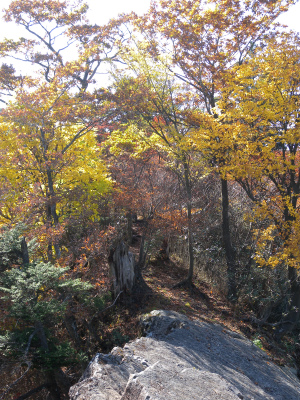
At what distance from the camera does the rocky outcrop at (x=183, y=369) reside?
411 centimetres

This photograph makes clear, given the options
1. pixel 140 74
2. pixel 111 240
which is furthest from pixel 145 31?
pixel 111 240

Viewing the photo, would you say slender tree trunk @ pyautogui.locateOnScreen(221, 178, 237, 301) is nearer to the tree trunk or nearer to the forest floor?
the forest floor

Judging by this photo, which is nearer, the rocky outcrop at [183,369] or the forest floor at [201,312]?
the rocky outcrop at [183,369]

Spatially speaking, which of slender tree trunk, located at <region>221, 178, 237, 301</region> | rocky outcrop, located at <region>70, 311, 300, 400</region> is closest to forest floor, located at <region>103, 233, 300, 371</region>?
slender tree trunk, located at <region>221, 178, 237, 301</region>

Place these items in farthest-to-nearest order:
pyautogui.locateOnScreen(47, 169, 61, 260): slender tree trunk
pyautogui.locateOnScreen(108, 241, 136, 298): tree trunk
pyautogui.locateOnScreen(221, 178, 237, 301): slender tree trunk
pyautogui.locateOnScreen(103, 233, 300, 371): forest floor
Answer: pyautogui.locateOnScreen(221, 178, 237, 301): slender tree trunk
pyautogui.locateOnScreen(108, 241, 136, 298): tree trunk
pyautogui.locateOnScreen(103, 233, 300, 371): forest floor
pyautogui.locateOnScreen(47, 169, 61, 260): slender tree trunk

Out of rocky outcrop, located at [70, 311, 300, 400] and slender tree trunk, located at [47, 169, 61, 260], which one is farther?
slender tree trunk, located at [47, 169, 61, 260]

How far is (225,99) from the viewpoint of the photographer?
315 inches

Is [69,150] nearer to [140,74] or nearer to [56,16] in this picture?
[140,74]

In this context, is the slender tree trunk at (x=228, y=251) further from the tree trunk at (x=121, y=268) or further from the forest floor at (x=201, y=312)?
the tree trunk at (x=121, y=268)

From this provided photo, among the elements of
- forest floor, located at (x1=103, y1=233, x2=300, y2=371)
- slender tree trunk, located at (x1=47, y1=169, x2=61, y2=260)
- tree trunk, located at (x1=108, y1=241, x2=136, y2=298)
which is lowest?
forest floor, located at (x1=103, y1=233, x2=300, y2=371)

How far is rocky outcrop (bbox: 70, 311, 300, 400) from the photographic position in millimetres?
4113

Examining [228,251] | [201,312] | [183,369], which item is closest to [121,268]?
[201,312]

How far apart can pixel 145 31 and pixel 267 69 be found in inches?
139

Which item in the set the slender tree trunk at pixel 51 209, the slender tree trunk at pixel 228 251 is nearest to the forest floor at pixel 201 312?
the slender tree trunk at pixel 228 251
